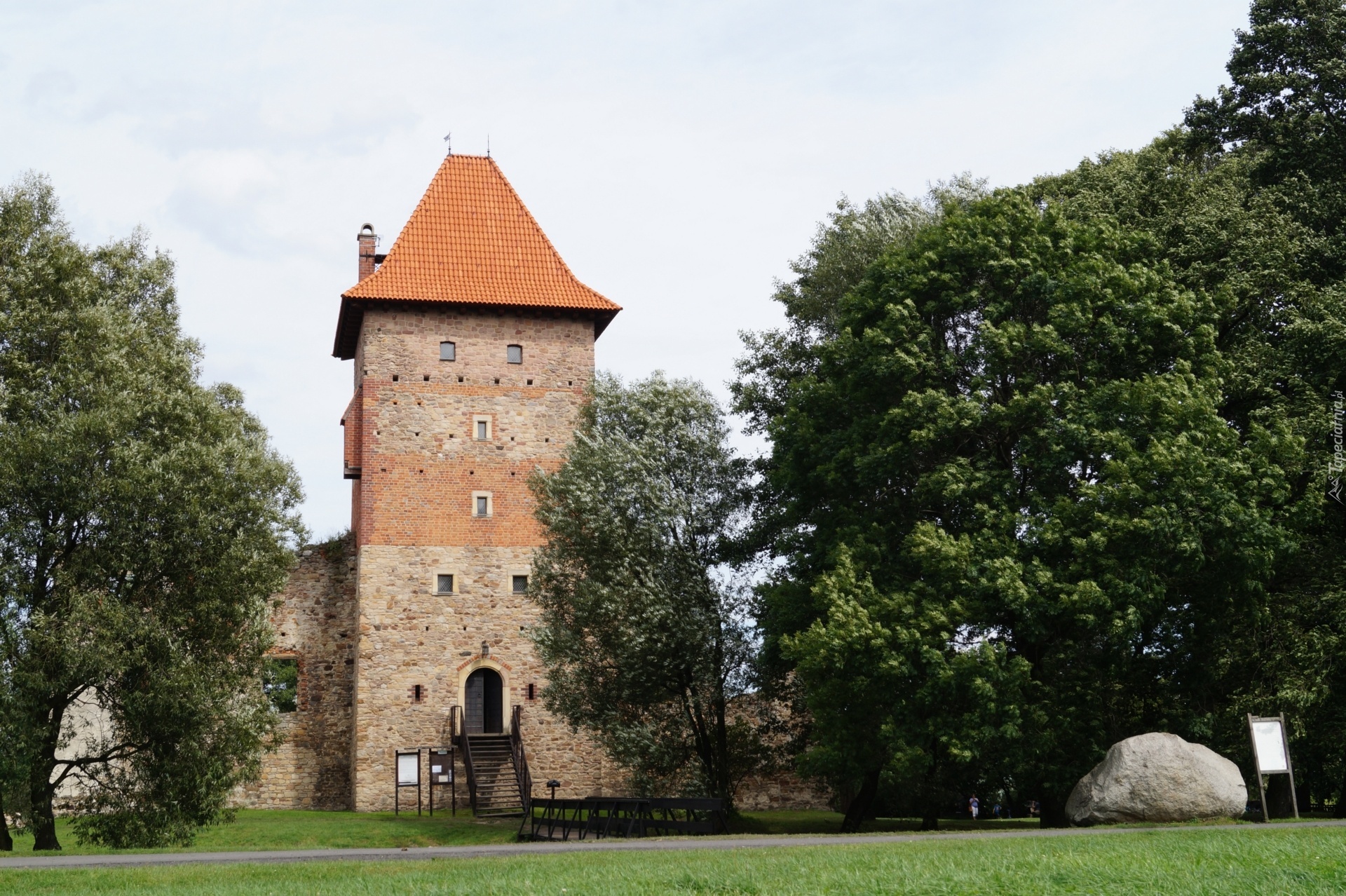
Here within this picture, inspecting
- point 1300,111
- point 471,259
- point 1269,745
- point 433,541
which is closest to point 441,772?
point 433,541

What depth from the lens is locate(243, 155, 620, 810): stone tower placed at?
28484 mm

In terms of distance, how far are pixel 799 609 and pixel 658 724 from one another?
498 centimetres

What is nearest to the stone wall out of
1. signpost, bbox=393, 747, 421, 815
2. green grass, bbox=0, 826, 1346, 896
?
signpost, bbox=393, 747, 421, 815

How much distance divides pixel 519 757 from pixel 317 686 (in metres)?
5.46

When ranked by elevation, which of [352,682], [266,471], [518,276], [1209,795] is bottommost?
[1209,795]

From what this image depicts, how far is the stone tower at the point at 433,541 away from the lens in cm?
2848

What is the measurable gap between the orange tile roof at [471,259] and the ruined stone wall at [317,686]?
597 cm

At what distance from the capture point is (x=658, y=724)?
24.2 metres

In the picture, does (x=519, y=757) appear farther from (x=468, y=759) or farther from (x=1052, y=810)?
(x=1052, y=810)

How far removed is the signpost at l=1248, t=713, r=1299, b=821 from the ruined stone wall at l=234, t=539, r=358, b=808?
19969mm

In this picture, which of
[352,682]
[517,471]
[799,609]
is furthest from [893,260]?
[352,682]

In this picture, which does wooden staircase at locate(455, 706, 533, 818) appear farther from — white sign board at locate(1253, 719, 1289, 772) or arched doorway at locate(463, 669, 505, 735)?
white sign board at locate(1253, 719, 1289, 772)

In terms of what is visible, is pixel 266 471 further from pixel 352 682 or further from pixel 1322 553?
pixel 1322 553

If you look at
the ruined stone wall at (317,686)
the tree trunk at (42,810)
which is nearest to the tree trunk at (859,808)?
the tree trunk at (42,810)
